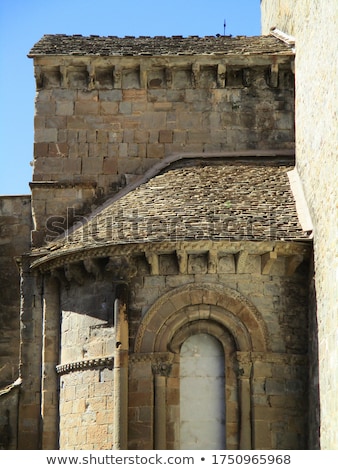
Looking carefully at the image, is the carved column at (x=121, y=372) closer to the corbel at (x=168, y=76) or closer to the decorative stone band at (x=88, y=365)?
the decorative stone band at (x=88, y=365)

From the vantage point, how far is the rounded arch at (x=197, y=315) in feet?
77.7

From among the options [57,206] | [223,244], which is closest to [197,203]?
[223,244]

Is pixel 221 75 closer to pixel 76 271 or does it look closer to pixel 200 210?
pixel 200 210

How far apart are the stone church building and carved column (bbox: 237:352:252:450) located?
3 centimetres

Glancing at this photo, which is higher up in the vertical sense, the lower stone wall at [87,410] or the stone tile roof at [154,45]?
the stone tile roof at [154,45]

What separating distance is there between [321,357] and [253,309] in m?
1.96

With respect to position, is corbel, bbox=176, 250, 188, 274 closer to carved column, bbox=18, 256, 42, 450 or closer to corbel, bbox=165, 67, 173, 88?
carved column, bbox=18, 256, 42, 450

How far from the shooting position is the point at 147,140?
2739 cm

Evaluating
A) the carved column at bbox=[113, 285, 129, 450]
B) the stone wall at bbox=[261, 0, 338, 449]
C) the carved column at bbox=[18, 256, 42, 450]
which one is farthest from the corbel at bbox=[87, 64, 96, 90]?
the carved column at bbox=[113, 285, 129, 450]

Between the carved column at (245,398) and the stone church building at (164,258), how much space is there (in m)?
0.03

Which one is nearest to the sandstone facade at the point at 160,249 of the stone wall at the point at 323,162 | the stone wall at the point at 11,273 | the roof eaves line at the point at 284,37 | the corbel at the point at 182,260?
the corbel at the point at 182,260

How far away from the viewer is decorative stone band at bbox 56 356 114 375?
77.7 feet

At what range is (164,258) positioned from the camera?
23.9m

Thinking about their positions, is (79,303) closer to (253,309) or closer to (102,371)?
(102,371)
